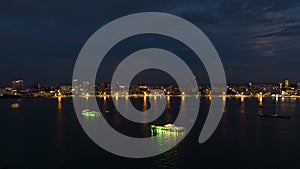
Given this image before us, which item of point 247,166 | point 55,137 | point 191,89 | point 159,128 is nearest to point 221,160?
point 247,166

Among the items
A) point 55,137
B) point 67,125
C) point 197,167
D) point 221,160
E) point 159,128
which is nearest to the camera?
point 197,167

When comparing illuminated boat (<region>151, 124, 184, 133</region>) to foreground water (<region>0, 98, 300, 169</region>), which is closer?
foreground water (<region>0, 98, 300, 169</region>)

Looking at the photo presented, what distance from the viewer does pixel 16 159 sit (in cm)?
1030

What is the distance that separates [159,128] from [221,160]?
17.5 feet

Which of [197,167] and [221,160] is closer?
[197,167]

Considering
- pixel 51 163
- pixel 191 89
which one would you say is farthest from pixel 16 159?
pixel 191 89

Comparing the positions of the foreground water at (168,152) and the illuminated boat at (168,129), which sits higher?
the illuminated boat at (168,129)

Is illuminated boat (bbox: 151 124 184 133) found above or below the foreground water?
above

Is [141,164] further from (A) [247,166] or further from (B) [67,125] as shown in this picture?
(B) [67,125]

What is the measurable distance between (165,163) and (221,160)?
1963mm

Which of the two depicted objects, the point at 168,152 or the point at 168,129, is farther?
the point at 168,129

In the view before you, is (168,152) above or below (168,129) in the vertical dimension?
below

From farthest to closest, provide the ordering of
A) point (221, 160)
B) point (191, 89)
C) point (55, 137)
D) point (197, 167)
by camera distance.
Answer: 1. point (191, 89)
2. point (55, 137)
3. point (221, 160)
4. point (197, 167)

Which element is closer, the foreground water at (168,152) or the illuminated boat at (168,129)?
the foreground water at (168,152)
